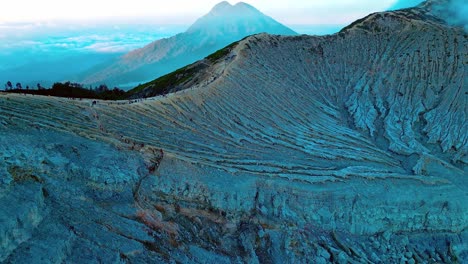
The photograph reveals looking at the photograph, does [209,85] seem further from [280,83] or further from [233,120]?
[280,83]

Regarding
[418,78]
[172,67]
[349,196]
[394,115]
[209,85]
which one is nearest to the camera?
[349,196]

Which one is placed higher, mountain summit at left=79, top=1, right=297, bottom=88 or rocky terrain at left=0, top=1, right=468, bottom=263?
mountain summit at left=79, top=1, right=297, bottom=88

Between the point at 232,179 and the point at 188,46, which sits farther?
the point at 188,46

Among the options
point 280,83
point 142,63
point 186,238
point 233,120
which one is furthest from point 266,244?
point 142,63

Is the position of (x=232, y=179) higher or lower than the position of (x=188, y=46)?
lower
